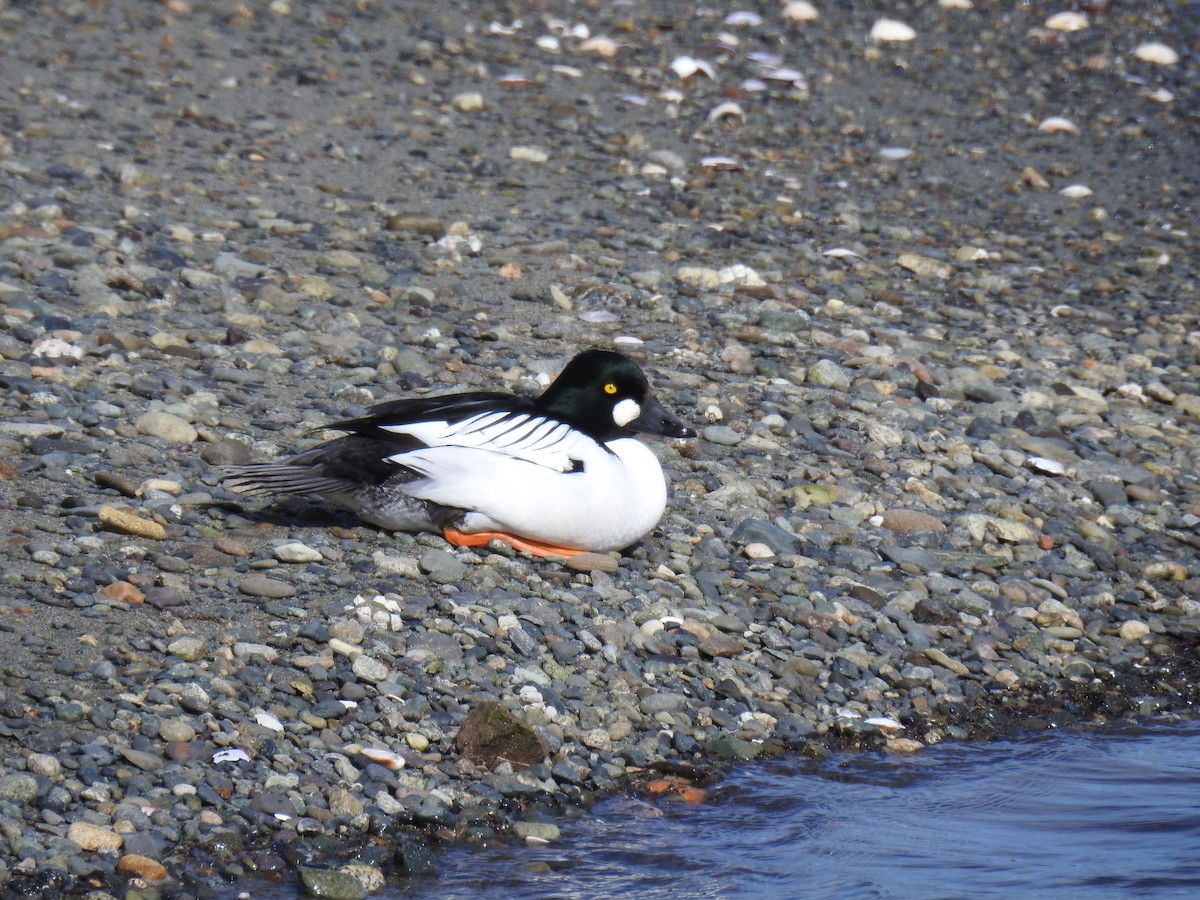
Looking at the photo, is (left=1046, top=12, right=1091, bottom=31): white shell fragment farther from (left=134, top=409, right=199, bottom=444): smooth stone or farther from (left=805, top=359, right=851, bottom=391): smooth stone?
(left=134, top=409, right=199, bottom=444): smooth stone

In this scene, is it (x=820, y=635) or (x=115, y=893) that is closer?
(x=115, y=893)

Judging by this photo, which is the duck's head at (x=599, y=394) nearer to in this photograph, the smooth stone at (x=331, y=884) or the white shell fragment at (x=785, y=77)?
the smooth stone at (x=331, y=884)

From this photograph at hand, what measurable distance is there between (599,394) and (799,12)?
9209 mm

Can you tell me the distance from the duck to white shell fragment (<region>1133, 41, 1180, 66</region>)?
10154mm

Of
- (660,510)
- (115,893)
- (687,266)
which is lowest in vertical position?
(115,893)

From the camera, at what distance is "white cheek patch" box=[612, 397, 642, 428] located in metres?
5.54

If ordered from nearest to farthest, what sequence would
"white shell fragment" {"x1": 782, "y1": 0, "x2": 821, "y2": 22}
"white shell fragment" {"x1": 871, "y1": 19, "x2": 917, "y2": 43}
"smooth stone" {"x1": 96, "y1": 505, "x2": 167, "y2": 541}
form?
1. "smooth stone" {"x1": 96, "y1": 505, "x2": 167, "y2": 541}
2. "white shell fragment" {"x1": 871, "y1": 19, "x2": 917, "y2": 43}
3. "white shell fragment" {"x1": 782, "y1": 0, "x2": 821, "y2": 22}

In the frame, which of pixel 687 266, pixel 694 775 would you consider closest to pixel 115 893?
pixel 694 775

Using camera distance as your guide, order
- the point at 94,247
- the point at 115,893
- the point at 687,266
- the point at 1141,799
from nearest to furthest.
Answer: the point at 115,893 → the point at 1141,799 → the point at 94,247 → the point at 687,266

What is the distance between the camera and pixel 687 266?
26.9 ft

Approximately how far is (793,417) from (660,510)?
149 centimetres

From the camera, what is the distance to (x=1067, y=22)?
14289mm

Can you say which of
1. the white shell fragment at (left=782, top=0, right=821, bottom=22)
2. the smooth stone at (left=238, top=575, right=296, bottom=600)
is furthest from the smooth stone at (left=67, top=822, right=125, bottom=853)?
the white shell fragment at (left=782, top=0, right=821, bottom=22)

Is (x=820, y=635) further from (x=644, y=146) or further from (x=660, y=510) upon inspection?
(x=644, y=146)
